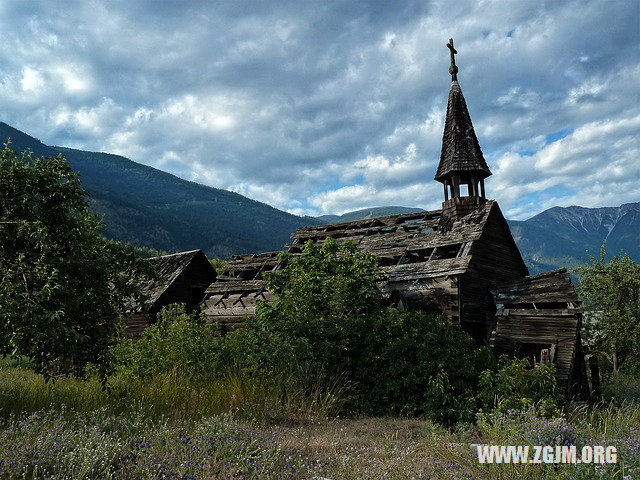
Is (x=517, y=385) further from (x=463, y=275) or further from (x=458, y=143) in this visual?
(x=458, y=143)

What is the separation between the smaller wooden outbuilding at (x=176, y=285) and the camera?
27.1 meters

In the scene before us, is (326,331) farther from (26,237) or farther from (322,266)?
(26,237)

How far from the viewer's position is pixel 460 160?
21.7 meters

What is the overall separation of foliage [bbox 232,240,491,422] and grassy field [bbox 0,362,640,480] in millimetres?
2054

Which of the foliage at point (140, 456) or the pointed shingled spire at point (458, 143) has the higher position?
the pointed shingled spire at point (458, 143)

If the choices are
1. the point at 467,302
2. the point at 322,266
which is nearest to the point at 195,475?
the point at 322,266

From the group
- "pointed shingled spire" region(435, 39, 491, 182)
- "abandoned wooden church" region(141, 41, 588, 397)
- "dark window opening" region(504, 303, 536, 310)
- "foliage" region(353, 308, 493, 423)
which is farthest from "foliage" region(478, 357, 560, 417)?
"pointed shingled spire" region(435, 39, 491, 182)

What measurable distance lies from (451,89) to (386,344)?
17.6 metres

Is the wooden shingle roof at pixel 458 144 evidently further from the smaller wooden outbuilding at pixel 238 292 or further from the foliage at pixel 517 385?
the foliage at pixel 517 385

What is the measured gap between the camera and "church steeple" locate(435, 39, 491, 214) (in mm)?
21547


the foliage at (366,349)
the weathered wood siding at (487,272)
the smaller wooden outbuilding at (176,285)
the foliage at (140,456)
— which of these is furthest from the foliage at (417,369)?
the smaller wooden outbuilding at (176,285)

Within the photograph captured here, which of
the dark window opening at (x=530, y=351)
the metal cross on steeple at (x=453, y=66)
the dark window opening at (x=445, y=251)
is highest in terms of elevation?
the metal cross on steeple at (x=453, y=66)

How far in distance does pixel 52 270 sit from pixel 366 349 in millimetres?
7902

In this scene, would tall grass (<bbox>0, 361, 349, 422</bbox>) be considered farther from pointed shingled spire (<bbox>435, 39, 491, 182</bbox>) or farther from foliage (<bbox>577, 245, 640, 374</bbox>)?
foliage (<bbox>577, 245, 640, 374</bbox>)
